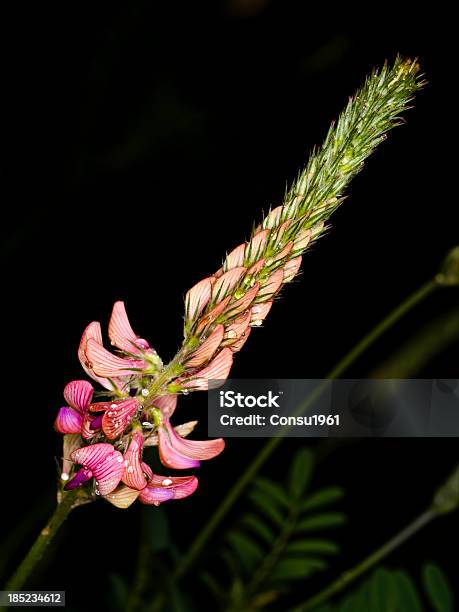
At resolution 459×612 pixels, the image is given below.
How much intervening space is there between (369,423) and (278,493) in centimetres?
25

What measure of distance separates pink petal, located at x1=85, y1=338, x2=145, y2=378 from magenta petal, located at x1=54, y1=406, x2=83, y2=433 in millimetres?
36

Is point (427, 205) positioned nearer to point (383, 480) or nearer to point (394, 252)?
point (394, 252)

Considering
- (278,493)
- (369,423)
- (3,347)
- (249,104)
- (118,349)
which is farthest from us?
(249,104)

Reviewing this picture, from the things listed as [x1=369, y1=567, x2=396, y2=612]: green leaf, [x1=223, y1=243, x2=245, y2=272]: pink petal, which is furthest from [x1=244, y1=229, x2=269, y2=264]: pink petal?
[x1=369, y1=567, x2=396, y2=612]: green leaf

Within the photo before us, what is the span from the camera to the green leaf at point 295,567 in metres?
1.14

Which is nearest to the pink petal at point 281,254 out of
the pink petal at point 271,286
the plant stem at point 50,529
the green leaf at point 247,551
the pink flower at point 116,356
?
the pink petal at point 271,286

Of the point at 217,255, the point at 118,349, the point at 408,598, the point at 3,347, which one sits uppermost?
the point at 217,255

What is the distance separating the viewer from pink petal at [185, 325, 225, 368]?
0.51 m

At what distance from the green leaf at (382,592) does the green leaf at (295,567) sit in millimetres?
111

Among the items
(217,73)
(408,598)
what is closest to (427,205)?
(217,73)

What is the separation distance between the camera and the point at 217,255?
180 cm

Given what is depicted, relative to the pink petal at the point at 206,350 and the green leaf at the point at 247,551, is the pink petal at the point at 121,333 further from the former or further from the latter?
the green leaf at the point at 247,551

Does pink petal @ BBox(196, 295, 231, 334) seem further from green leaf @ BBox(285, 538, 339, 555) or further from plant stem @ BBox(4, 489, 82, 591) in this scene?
green leaf @ BBox(285, 538, 339, 555)

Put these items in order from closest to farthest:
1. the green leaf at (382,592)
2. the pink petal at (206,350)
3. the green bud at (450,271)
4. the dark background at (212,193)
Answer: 1. the pink petal at (206,350)
2. the green bud at (450,271)
3. the green leaf at (382,592)
4. the dark background at (212,193)
